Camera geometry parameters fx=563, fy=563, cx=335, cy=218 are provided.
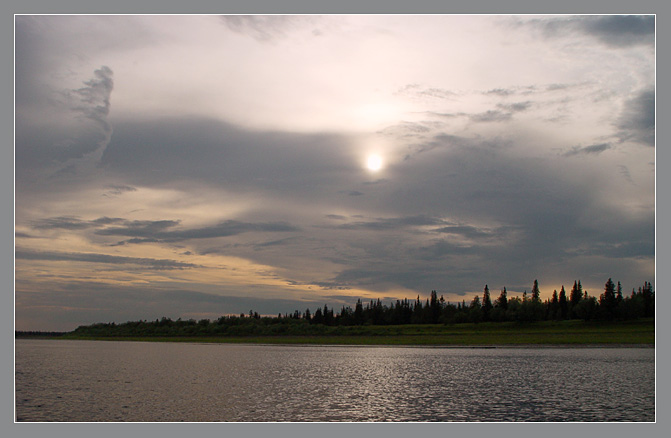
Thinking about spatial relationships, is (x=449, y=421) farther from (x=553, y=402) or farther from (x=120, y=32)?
(x=120, y=32)

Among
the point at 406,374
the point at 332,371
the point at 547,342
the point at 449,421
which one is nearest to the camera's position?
the point at 449,421

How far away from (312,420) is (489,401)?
54.9 ft

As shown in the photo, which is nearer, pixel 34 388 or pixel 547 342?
pixel 34 388

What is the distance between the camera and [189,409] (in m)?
43.9

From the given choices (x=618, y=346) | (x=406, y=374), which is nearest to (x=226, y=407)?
(x=406, y=374)

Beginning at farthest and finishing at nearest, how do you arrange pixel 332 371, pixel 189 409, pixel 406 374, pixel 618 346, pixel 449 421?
pixel 618 346, pixel 332 371, pixel 406 374, pixel 189 409, pixel 449 421

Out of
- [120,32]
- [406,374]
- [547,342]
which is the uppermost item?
[120,32]

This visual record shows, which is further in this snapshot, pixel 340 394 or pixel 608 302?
pixel 608 302

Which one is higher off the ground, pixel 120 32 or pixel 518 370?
pixel 120 32

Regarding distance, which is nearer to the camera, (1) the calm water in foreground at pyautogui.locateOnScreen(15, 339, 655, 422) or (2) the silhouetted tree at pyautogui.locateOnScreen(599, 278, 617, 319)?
(1) the calm water in foreground at pyautogui.locateOnScreen(15, 339, 655, 422)

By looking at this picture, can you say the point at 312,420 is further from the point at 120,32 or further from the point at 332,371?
the point at 120,32

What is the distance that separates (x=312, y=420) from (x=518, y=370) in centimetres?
4565

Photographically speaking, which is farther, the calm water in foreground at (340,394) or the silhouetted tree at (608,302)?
the silhouetted tree at (608,302)

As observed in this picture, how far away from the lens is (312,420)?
38.9 metres
